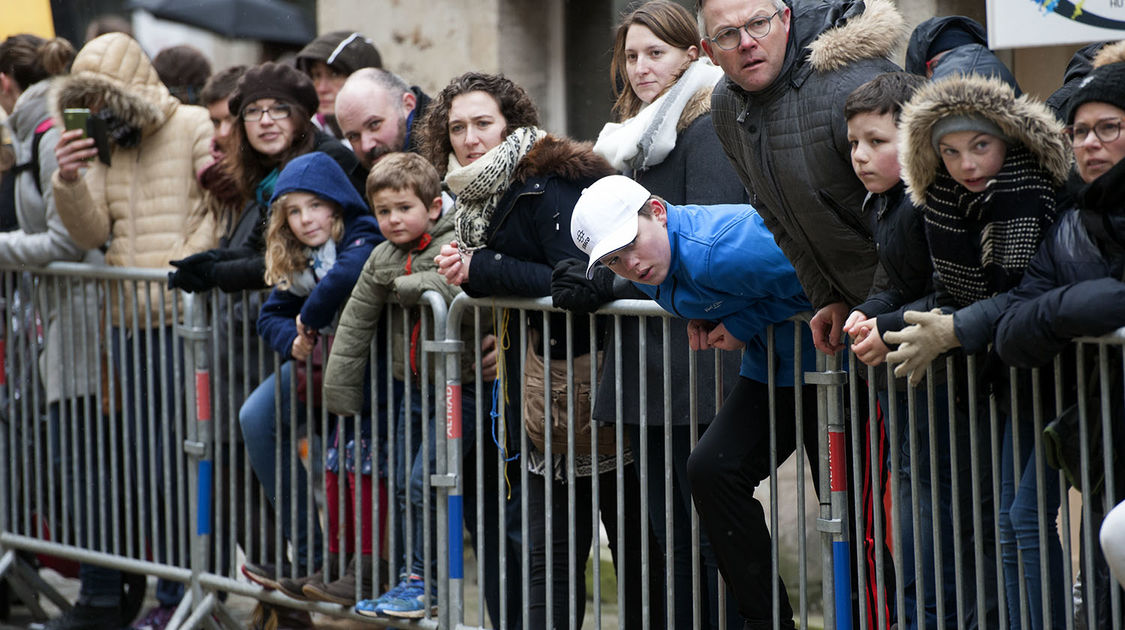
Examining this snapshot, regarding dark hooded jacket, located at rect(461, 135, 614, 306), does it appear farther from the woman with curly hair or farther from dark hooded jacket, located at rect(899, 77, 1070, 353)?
dark hooded jacket, located at rect(899, 77, 1070, 353)

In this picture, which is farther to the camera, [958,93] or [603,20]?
[603,20]

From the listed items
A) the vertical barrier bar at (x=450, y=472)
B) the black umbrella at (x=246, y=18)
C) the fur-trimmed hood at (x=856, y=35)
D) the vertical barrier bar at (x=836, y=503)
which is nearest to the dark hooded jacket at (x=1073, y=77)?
the fur-trimmed hood at (x=856, y=35)

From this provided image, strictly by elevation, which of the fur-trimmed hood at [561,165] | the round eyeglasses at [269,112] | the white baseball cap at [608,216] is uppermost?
the round eyeglasses at [269,112]

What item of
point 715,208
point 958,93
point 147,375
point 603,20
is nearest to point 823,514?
point 715,208

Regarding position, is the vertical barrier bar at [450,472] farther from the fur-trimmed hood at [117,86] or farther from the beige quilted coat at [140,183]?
the fur-trimmed hood at [117,86]

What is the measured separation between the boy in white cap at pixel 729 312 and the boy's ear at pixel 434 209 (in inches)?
51.4

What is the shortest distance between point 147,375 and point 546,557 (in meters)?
2.39

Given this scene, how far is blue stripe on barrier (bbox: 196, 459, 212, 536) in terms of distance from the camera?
639cm

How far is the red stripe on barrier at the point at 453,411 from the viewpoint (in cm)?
534

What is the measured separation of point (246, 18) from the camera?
12.3 meters

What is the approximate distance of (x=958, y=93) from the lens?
3596 mm

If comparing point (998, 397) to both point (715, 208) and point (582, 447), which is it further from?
point (582, 447)

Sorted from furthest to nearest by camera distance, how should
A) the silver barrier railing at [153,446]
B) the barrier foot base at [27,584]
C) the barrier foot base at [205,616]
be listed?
the barrier foot base at [27,584]
the barrier foot base at [205,616]
the silver barrier railing at [153,446]

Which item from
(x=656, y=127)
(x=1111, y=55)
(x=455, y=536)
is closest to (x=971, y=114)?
(x=1111, y=55)
